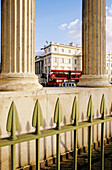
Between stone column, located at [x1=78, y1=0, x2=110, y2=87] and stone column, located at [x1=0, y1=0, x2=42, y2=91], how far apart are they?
289 centimetres

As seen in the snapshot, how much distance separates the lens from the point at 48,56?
6225 cm

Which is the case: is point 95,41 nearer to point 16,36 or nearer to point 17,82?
point 16,36

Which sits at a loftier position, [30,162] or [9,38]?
[9,38]

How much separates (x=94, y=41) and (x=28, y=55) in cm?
318

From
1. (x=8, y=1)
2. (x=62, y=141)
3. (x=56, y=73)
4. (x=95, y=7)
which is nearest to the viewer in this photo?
(x=8, y=1)

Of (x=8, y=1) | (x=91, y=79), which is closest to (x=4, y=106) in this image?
(x=8, y=1)

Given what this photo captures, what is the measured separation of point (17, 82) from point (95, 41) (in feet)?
12.3

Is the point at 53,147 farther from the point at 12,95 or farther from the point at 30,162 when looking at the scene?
the point at 12,95

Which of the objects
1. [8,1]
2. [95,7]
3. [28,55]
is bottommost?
[28,55]

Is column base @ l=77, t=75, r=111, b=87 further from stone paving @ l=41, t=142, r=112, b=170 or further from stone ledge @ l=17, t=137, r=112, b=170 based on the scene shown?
stone paving @ l=41, t=142, r=112, b=170

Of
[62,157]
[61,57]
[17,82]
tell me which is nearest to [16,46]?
[17,82]

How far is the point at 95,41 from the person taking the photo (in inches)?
240

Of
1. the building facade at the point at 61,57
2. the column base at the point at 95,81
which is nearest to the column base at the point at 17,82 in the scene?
the column base at the point at 95,81

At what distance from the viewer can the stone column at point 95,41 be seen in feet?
19.7
